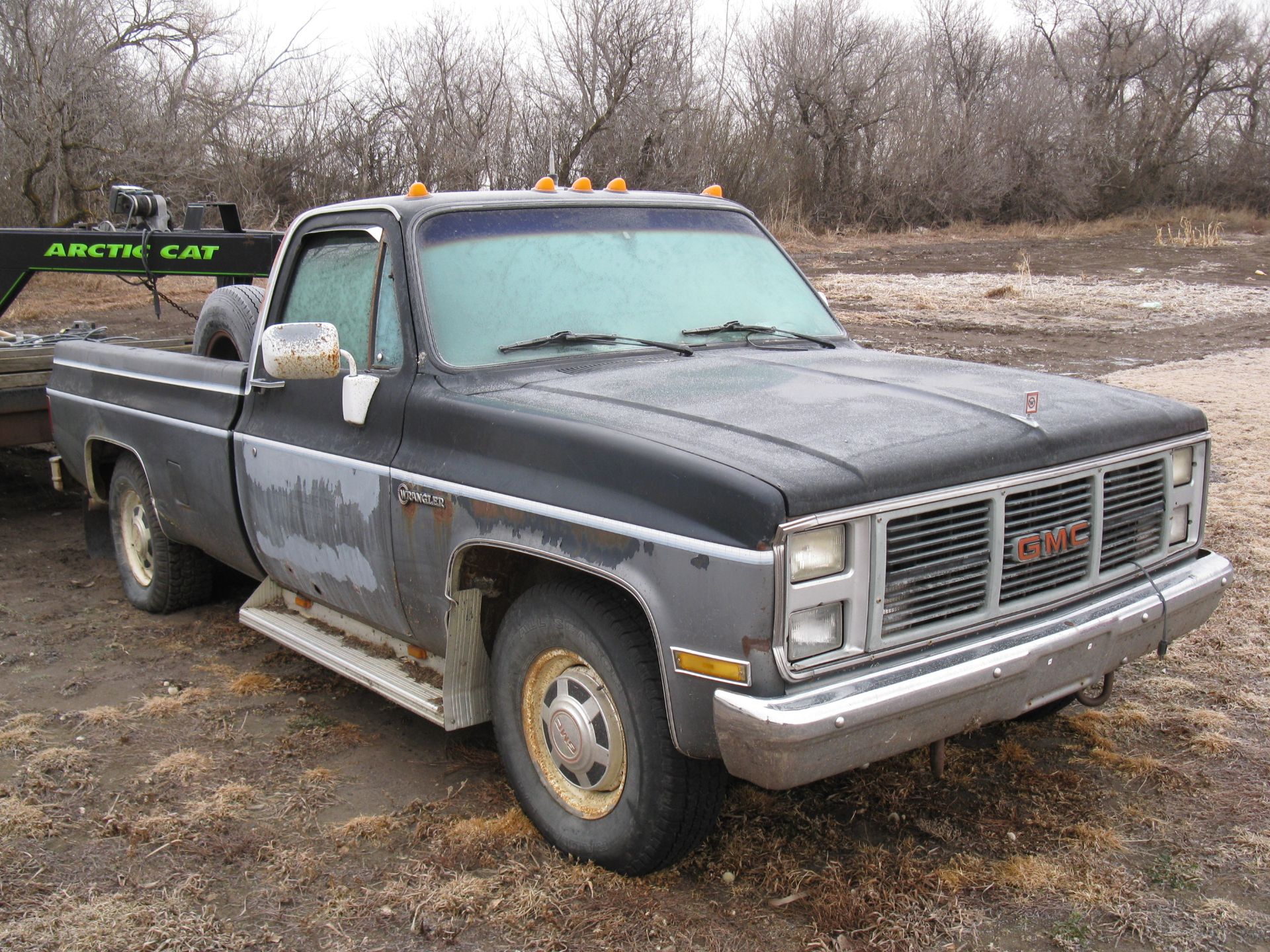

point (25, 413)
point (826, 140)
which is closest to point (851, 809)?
point (25, 413)

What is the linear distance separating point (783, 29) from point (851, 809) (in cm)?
3376

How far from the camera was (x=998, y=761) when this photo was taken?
3.93 metres

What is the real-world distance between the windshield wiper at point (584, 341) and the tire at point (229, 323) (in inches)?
70.0

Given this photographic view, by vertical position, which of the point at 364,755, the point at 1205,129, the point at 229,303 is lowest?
the point at 364,755

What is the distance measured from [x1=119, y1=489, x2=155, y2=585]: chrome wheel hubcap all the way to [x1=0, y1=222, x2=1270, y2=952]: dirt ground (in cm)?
21

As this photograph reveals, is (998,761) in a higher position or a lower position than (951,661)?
lower

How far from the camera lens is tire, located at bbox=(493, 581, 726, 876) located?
9.77 feet

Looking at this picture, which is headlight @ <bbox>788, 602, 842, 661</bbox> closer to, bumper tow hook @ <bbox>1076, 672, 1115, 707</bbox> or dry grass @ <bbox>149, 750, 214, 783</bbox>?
bumper tow hook @ <bbox>1076, 672, 1115, 707</bbox>

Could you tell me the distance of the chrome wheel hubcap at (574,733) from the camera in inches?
123

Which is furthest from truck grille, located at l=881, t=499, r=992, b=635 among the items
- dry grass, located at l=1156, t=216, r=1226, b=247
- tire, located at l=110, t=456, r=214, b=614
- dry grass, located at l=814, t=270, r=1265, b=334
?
dry grass, located at l=1156, t=216, r=1226, b=247

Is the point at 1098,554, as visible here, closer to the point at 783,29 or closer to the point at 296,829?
the point at 296,829

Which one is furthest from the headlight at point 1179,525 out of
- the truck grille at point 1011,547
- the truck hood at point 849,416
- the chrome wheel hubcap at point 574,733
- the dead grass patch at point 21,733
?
the dead grass patch at point 21,733

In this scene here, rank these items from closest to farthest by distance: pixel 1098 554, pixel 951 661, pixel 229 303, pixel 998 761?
pixel 951 661 < pixel 1098 554 < pixel 998 761 < pixel 229 303

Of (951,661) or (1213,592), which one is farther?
(1213,592)
